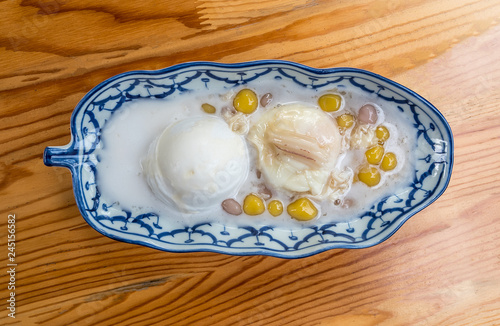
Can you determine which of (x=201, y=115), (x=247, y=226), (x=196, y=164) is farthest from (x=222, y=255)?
(x=201, y=115)

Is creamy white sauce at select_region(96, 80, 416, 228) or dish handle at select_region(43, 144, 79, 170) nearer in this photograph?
dish handle at select_region(43, 144, 79, 170)

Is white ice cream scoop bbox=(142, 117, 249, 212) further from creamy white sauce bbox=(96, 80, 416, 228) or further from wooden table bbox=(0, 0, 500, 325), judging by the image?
wooden table bbox=(0, 0, 500, 325)

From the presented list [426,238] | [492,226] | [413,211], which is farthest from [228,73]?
[492,226]

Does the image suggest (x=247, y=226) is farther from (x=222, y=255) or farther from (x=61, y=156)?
(x=61, y=156)

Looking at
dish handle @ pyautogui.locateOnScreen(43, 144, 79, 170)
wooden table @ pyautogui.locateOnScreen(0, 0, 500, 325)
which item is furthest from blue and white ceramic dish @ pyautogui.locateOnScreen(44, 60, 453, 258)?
wooden table @ pyautogui.locateOnScreen(0, 0, 500, 325)

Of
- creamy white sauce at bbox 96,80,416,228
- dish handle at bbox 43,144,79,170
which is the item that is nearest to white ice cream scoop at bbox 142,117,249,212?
creamy white sauce at bbox 96,80,416,228

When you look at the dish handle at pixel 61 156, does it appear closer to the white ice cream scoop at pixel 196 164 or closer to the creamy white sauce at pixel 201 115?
the creamy white sauce at pixel 201 115
